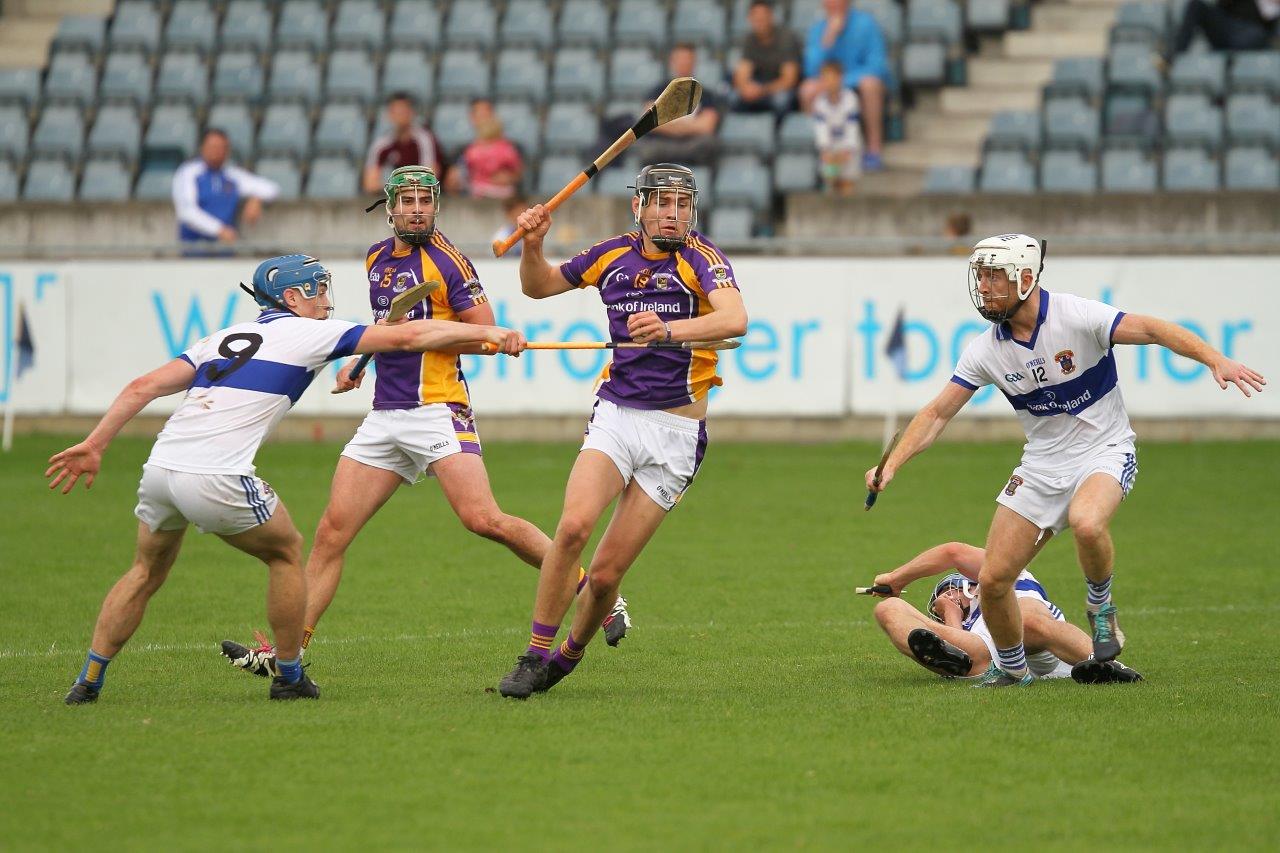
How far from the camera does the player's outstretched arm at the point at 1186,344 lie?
25.2 ft

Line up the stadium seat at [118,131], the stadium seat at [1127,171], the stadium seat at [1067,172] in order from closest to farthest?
the stadium seat at [1127,171], the stadium seat at [1067,172], the stadium seat at [118,131]

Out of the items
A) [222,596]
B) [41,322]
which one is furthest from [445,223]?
[222,596]

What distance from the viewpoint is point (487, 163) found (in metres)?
20.5

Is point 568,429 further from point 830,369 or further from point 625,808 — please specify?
point 625,808

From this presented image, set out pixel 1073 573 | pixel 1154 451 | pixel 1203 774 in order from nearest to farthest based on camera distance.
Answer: pixel 1203 774 < pixel 1073 573 < pixel 1154 451

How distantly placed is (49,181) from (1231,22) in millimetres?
14608

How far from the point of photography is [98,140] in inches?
921

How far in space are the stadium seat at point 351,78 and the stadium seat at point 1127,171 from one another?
9.39m

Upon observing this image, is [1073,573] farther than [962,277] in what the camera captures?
No

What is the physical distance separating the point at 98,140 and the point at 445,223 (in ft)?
19.3

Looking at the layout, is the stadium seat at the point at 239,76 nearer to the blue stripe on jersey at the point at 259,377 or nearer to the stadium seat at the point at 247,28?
the stadium seat at the point at 247,28

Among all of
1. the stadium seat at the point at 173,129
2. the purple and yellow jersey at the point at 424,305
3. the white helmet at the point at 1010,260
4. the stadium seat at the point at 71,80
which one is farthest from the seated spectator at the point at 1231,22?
the purple and yellow jersey at the point at 424,305

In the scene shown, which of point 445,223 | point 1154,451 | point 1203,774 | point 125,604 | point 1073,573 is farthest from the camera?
point 445,223

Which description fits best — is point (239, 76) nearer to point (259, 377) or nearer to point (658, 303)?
point (658, 303)
